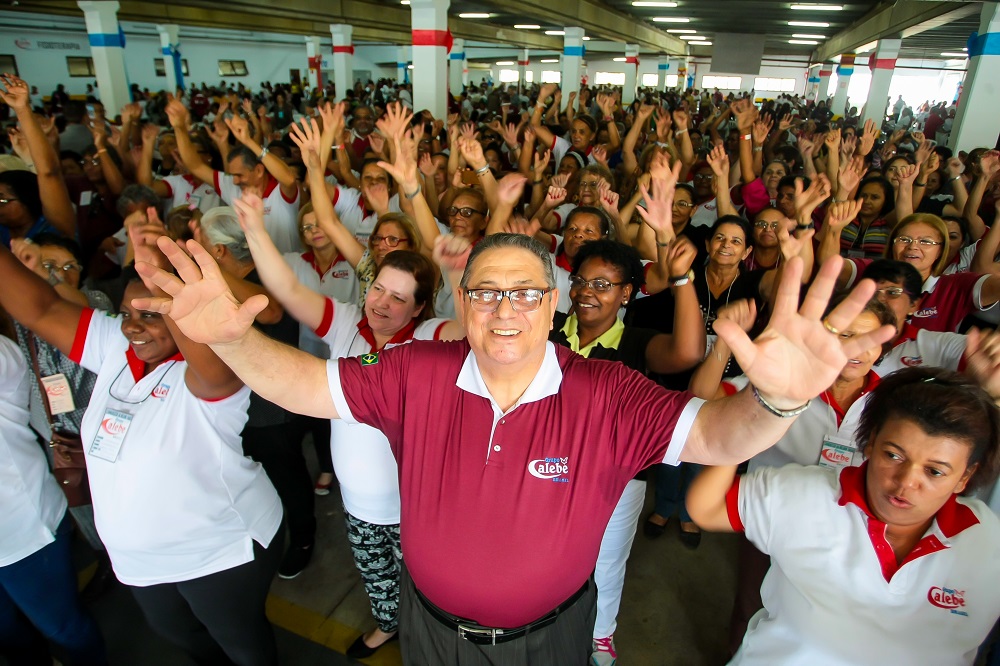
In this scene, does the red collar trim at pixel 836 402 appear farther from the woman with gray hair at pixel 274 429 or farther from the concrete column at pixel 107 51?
the concrete column at pixel 107 51

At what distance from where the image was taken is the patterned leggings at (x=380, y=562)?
7.29 feet

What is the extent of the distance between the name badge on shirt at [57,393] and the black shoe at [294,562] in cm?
126

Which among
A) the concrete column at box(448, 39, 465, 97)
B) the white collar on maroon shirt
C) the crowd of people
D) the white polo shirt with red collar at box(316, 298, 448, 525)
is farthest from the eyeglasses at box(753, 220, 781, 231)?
the concrete column at box(448, 39, 465, 97)

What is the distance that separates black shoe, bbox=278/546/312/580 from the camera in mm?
2912

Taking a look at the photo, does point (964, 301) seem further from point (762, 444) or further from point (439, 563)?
point (439, 563)

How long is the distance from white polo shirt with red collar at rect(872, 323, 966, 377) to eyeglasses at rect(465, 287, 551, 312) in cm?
149

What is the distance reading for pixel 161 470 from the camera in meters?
1.73

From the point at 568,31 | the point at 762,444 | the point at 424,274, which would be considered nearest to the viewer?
the point at 762,444

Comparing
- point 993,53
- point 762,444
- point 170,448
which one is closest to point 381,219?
point 170,448

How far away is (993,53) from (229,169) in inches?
344

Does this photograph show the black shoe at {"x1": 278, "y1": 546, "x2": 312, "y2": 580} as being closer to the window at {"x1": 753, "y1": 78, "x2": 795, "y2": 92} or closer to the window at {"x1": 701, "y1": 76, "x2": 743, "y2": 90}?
the window at {"x1": 701, "y1": 76, "x2": 743, "y2": 90}

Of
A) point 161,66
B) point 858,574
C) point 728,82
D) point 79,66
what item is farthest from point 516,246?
point 728,82

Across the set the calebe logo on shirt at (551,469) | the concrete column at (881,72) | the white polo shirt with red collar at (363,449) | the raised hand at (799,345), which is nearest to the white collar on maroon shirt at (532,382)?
the calebe logo on shirt at (551,469)

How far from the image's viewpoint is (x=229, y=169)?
4051 mm
